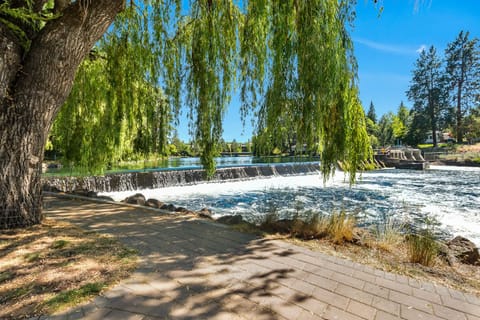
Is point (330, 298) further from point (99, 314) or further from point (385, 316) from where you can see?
point (99, 314)

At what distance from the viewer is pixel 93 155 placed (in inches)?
228

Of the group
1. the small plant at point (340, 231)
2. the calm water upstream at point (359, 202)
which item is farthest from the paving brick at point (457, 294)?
the calm water upstream at point (359, 202)

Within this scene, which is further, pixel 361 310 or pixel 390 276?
pixel 390 276

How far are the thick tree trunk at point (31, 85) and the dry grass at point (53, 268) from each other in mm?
636

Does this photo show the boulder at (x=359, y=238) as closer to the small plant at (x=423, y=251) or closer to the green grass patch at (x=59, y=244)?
the small plant at (x=423, y=251)

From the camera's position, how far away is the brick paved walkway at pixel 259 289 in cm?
177

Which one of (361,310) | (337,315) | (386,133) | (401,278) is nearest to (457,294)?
(401,278)

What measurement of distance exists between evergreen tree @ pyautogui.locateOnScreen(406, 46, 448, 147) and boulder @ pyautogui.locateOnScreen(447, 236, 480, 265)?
142 feet

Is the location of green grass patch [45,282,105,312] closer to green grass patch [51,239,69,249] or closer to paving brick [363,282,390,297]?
green grass patch [51,239,69,249]

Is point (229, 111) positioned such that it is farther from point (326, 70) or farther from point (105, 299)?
point (105, 299)

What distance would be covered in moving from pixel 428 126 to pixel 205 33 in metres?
47.7

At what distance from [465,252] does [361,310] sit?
2856 mm

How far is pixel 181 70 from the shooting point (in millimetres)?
4625

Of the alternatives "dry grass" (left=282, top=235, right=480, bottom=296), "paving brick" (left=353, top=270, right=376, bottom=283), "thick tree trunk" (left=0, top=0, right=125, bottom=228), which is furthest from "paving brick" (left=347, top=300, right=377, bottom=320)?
"thick tree trunk" (left=0, top=0, right=125, bottom=228)
